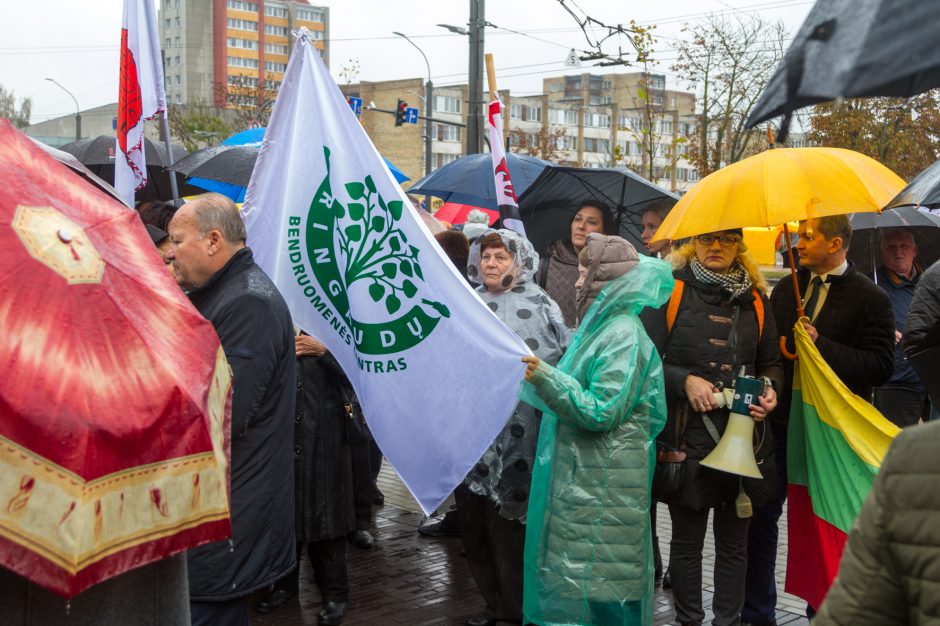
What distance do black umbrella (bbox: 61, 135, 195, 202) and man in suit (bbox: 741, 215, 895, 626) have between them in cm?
558

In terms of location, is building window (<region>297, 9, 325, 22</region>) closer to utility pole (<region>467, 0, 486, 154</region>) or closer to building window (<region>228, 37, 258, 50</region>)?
building window (<region>228, 37, 258, 50</region>)

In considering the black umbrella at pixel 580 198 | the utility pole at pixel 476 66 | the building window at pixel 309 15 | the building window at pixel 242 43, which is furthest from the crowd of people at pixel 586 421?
the building window at pixel 309 15

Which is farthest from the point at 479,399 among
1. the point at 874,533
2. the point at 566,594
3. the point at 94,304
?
the point at 874,533

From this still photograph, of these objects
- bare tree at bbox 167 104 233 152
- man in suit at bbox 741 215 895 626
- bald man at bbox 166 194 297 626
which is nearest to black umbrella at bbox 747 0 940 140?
bald man at bbox 166 194 297 626

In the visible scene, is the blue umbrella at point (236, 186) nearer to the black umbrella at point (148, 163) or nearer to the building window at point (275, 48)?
the black umbrella at point (148, 163)

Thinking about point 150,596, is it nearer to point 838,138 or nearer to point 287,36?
point 838,138

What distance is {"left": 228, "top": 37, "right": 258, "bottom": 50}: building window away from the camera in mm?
128625

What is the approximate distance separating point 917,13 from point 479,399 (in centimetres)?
290

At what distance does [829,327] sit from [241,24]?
13102cm

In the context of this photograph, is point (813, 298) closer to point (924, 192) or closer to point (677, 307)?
point (677, 307)

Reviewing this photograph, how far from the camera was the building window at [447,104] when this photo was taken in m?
94.6

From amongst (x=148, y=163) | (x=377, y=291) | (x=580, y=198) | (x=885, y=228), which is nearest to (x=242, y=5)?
(x=148, y=163)

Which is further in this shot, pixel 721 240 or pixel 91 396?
pixel 721 240

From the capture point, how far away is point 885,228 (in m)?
7.64
